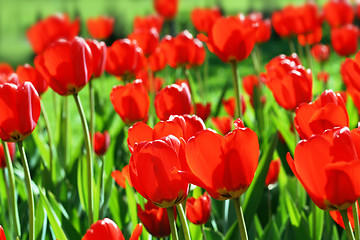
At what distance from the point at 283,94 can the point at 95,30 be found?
251cm

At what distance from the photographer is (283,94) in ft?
5.08

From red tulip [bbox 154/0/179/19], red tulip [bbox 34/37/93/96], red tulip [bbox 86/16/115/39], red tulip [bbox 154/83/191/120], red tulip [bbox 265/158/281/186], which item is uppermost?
red tulip [bbox 34/37/93/96]

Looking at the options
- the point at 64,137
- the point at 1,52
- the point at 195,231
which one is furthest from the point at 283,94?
the point at 1,52

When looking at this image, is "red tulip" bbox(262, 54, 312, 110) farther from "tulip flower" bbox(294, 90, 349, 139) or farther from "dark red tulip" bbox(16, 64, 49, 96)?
"dark red tulip" bbox(16, 64, 49, 96)

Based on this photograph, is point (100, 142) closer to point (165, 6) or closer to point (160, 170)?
point (160, 170)

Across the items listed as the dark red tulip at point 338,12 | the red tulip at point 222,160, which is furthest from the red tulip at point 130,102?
the dark red tulip at point 338,12

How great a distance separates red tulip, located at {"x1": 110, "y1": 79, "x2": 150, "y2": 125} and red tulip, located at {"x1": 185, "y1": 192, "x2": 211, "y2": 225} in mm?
406

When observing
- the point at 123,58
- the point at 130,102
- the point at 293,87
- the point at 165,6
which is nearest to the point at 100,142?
the point at 123,58

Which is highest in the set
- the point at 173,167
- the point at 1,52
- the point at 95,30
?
the point at 173,167

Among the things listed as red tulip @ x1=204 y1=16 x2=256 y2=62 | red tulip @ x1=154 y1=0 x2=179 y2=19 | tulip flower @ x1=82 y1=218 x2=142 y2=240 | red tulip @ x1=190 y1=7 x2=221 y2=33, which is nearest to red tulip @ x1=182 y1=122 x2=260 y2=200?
tulip flower @ x1=82 y1=218 x2=142 y2=240

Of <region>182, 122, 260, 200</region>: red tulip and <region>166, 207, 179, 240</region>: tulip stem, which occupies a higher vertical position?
<region>182, 122, 260, 200</region>: red tulip

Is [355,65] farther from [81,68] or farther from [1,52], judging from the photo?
[1,52]

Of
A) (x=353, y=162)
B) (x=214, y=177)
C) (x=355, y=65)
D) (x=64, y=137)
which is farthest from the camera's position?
(x=64, y=137)

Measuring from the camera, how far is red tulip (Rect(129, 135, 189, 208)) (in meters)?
0.88
